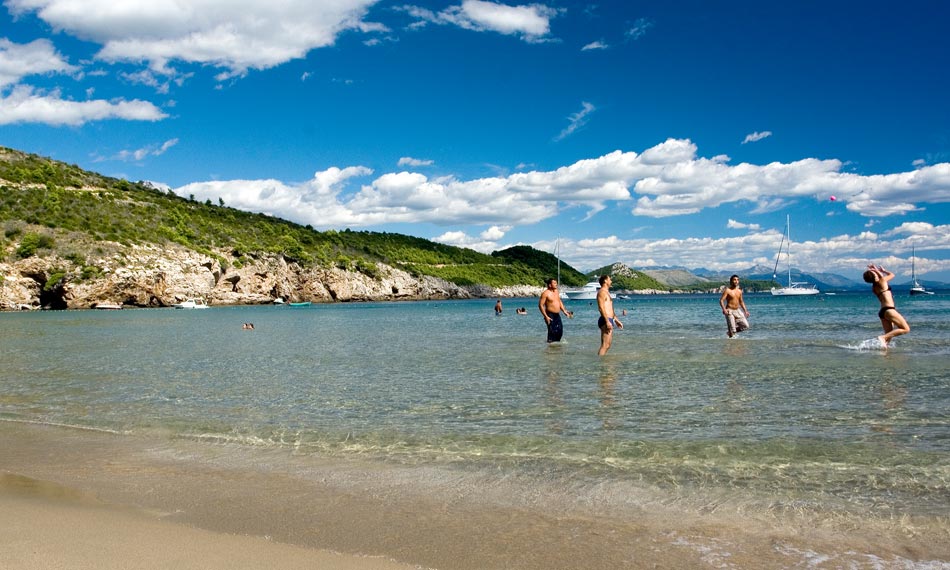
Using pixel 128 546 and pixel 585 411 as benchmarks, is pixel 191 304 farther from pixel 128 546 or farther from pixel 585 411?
pixel 128 546

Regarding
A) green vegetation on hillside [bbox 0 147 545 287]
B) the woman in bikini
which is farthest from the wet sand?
green vegetation on hillside [bbox 0 147 545 287]

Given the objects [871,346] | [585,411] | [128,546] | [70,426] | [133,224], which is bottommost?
[70,426]

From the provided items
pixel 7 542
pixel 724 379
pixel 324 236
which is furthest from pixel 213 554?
pixel 324 236

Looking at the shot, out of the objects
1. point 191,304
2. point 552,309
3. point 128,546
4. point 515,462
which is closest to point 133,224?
point 191,304

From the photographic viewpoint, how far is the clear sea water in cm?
580

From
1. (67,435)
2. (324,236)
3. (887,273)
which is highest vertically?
(324,236)

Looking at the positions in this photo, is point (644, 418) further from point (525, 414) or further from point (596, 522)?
point (596, 522)

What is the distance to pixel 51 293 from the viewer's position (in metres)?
70.6

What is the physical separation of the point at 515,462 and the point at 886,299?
14.2 m

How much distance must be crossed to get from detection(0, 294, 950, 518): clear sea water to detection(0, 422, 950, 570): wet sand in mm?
551

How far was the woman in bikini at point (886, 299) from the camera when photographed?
15.6 metres

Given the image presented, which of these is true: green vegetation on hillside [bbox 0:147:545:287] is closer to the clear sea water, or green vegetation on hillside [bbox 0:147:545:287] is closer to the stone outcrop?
the stone outcrop

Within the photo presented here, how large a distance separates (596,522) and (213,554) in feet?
8.72

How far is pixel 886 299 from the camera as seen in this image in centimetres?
1609
